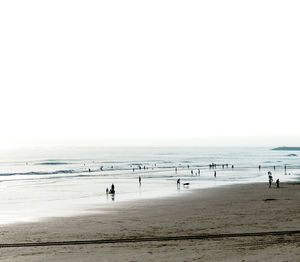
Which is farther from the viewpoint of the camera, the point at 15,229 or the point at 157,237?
the point at 15,229

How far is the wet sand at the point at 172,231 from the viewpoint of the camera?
15408 millimetres

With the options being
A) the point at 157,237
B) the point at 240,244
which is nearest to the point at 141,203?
the point at 157,237

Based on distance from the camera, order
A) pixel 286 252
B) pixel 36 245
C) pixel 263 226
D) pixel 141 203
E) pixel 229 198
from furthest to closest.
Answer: pixel 229 198 < pixel 141 203 < pixel 263 226 < pixel 36 245 < pixel 286 252

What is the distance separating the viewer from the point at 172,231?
20812mm

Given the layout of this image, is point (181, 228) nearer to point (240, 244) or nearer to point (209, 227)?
point (209, 227)

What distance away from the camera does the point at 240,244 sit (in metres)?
16.9

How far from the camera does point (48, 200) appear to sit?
38.3m

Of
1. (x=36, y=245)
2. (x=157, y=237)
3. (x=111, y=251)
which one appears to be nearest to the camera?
(x=111, y=251)

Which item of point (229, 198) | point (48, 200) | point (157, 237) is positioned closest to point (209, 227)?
point (157, 237)

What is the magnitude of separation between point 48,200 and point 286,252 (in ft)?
88.6

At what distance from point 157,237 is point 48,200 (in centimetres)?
2127

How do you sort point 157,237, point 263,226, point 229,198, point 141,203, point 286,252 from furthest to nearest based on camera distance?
point 229,198 → point 141,203 → point 263,226 → point 157,237 → point 286,252

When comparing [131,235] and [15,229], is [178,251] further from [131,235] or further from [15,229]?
[15,229]

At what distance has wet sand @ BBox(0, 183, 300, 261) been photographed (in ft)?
50.6
